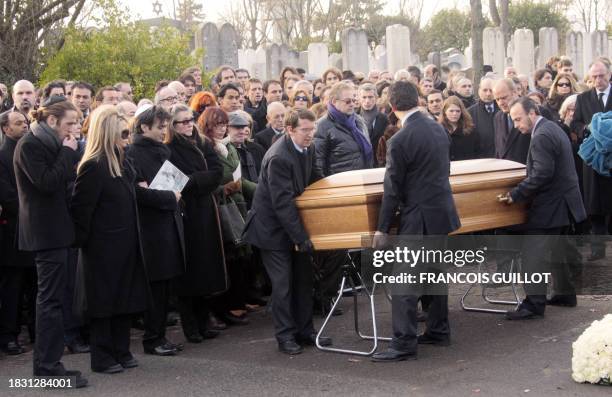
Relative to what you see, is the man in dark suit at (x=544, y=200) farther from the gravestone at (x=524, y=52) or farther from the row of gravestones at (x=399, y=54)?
the gravestone at (x=524, y=52)

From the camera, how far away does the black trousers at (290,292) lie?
23.8 feet

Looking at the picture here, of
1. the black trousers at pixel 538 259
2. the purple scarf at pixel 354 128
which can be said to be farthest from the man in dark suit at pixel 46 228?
the black trousers at pixel 538 259

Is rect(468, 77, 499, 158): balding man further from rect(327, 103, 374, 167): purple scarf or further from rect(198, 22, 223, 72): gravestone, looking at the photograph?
rect(198, 22, 223, 72): gravestone

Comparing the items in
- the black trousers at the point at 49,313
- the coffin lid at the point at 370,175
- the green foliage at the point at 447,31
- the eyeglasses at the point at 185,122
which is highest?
the green foliage at the point at 447,31

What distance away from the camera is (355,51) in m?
25.0

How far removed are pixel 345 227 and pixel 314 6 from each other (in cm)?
4180

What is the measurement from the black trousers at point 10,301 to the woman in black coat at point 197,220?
1.22 m

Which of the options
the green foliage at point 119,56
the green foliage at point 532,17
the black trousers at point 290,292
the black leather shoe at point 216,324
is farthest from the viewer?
the green foliage at point 532,17

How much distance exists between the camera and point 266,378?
6605mm

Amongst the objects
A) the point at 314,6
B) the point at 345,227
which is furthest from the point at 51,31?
the point at 314,6

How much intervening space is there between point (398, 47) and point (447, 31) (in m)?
17.9

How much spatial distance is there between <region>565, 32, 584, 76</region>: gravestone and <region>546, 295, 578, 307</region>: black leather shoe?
24626mm

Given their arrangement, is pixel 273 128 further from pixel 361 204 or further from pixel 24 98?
pixel 361 204

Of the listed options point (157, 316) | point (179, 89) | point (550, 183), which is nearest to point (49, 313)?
point (157, 316)
